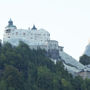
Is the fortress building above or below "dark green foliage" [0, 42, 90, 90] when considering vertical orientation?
above

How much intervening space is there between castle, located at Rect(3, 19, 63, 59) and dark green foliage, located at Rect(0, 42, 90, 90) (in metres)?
12.2

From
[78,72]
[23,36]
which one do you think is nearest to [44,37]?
[23,36]

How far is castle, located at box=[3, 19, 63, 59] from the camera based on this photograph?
616 ft

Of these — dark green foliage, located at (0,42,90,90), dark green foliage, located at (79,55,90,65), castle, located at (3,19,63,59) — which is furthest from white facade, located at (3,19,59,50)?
dark green foliage, located at (0,42,90,90)

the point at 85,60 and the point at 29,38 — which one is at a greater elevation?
the point at 29,38

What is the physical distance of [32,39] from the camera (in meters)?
196

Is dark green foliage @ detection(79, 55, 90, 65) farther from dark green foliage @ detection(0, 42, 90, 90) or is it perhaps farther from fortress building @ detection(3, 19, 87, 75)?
dark green foliage @ detection(0, 42, 90, 90)

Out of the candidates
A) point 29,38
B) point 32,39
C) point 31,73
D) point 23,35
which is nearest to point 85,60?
point 32,39

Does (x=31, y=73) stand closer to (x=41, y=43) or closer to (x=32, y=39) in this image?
(x=41, y=43)

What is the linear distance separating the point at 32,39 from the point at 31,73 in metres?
36.4

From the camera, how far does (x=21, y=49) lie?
566 feet

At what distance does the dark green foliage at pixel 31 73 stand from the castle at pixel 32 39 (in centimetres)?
1217

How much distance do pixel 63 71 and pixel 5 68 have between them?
17370 mm

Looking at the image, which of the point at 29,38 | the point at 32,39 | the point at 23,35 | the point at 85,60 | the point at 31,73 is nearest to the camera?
the point at 31,73
